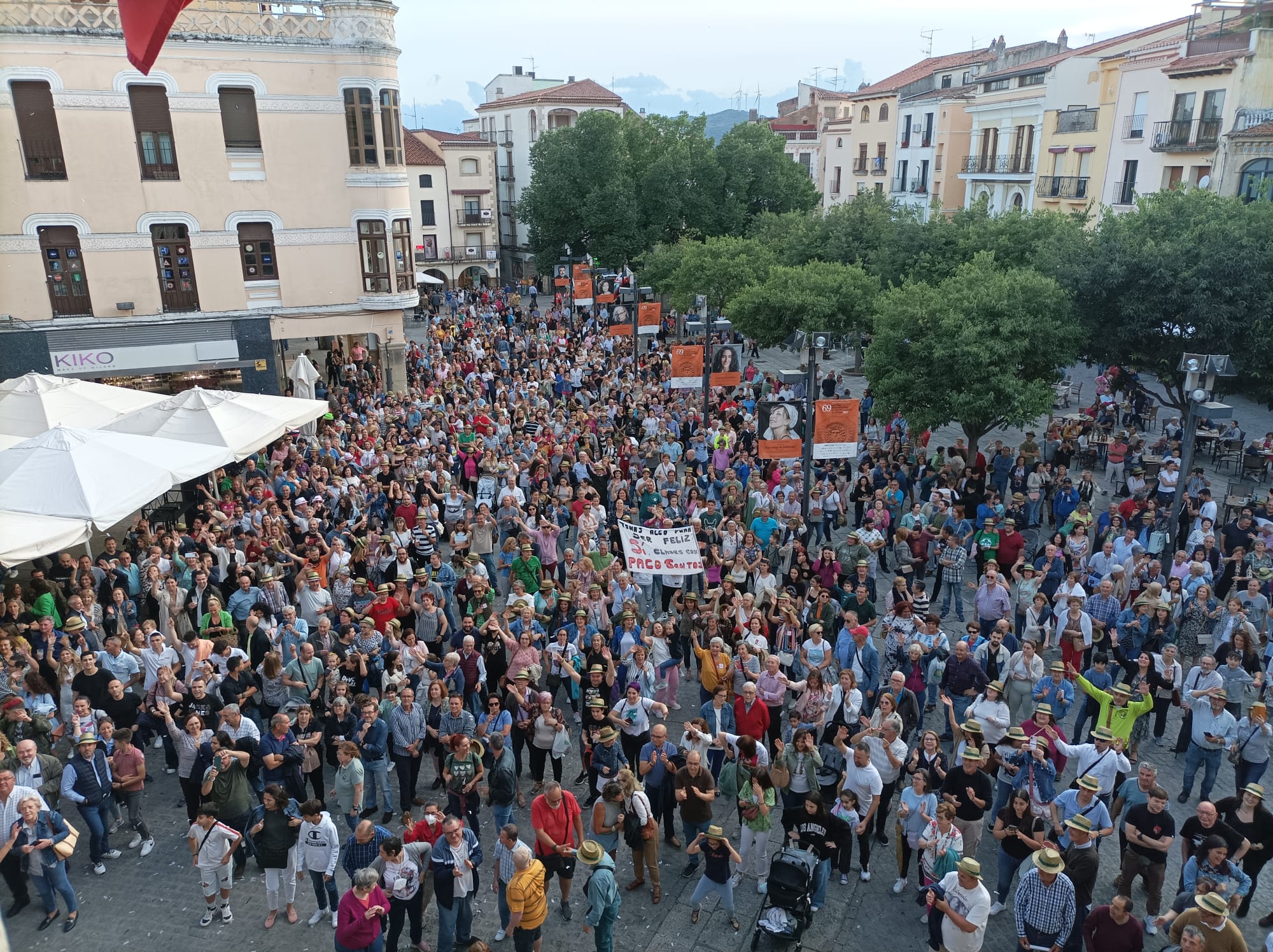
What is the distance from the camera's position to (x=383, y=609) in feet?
38.2

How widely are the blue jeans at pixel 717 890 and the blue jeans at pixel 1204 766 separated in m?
5.06

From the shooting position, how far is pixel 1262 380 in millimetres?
19156

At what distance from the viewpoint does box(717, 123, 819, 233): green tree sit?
50.0m

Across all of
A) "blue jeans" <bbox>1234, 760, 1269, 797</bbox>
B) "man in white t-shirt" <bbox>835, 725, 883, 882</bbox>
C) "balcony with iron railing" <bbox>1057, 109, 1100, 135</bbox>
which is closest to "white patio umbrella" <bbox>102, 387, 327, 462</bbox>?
"man in white t-shirt" <bbox>835, 725, 883, 882</bbox>

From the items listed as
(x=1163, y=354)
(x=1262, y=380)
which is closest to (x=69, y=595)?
(x=1163, y=354)

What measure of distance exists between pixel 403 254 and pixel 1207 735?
23913 mm

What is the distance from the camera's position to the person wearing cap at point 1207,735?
367 inches

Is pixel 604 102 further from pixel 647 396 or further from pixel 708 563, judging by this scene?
pixel 708 563

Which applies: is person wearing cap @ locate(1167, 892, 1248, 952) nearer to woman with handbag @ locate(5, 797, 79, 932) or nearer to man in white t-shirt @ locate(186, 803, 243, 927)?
man in white t-shirt @ locate(186, 803, 243, 927)

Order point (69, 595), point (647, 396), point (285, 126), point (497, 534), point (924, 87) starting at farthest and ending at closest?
point (924, 87) → point (285, 126) → point (647, 396) → point (497, 534) → point (69, 595)

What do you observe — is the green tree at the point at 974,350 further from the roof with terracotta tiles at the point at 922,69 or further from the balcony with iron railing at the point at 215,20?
the roof with terracotta tiles at the point at 922,69

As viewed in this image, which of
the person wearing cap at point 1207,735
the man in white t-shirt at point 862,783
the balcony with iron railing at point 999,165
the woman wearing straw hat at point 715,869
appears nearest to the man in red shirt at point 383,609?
the woman wearing straw hat at point 715,869

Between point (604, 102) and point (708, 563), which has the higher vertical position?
point (604, 102)

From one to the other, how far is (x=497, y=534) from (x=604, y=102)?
61.5m
